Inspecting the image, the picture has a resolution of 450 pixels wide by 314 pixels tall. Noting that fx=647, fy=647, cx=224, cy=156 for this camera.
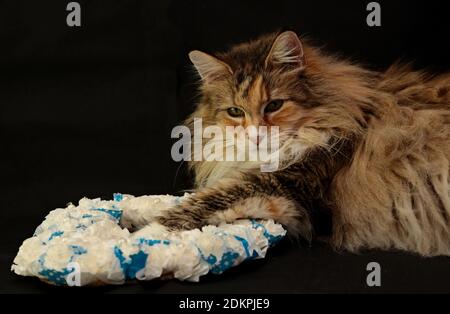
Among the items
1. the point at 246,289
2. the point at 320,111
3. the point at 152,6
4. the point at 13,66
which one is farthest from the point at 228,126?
the point at 13,66

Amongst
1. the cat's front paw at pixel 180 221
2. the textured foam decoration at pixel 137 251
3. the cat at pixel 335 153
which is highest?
the cat at pixel 335 153

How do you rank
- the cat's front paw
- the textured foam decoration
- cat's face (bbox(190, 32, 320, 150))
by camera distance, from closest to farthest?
the textured foam decoration < the cat's front paw < cat's face (bbox(190, 32, 320, 150))

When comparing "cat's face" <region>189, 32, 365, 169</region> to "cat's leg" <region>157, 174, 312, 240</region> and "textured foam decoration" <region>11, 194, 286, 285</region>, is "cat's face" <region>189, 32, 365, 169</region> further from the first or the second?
"textured foam decoration" <region>11, 194, 286, 285</region>

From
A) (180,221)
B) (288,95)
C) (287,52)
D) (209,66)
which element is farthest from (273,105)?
(180,221)

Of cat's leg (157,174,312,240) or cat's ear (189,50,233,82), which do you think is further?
cat's ear (189,50,233,82)

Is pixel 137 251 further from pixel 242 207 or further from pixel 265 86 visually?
pixel 265 86

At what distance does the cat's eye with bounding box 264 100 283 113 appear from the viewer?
84.4 inches

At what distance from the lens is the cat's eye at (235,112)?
2.20 meters

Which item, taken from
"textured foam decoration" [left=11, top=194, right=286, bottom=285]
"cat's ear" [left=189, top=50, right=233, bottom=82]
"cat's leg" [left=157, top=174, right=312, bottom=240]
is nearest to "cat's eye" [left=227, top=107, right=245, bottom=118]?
"cat's ear" [left=189, top=50, right=233, bottom=82]

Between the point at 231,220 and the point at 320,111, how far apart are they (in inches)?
18.8

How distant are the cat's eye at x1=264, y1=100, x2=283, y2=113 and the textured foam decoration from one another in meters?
0.38

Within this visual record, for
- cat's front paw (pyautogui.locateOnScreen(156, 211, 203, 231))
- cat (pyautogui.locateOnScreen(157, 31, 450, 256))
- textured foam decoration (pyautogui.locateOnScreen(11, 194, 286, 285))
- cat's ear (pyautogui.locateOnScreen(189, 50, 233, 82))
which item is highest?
cat's ear (pyautogui.locateOnScreen(189, 50, 233, 82))

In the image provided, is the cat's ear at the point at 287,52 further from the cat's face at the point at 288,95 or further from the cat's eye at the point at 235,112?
the cat's eye at the point at 235,112

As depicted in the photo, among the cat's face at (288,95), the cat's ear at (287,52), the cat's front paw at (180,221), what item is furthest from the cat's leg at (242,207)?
the cat's ear at (287,52)
